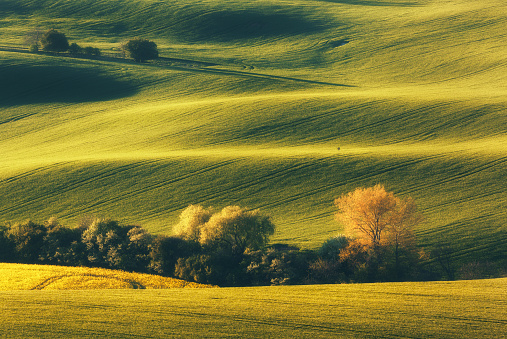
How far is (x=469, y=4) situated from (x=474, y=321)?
334ft

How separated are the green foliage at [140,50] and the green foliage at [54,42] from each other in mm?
12050

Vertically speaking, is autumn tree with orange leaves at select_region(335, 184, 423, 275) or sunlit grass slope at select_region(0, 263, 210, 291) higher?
autumn tree with orange leaves at select_region(335, 184, 423, 275)

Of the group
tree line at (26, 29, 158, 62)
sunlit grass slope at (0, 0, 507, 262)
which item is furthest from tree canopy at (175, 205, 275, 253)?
tree line at (26, 29, 158, 62)

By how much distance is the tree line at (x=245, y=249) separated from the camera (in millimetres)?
27984

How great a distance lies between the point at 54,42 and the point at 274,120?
54.7 m

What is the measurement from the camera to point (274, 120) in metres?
54.0

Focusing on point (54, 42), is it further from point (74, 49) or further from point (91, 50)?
point (91, 50)

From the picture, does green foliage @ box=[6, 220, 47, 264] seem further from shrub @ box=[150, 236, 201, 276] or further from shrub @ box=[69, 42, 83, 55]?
shrub @ box=[69, 42, 83, 55]

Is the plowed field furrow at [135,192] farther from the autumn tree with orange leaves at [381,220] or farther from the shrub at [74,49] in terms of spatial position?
the shrub at [74,49]

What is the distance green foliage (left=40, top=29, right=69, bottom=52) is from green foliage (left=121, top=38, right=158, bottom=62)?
39.5 ft

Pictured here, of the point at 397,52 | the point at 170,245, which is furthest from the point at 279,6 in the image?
the point at 170,245

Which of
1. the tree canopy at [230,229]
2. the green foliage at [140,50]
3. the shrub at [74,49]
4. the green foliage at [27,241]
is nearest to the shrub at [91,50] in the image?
the shrub at [74,49]

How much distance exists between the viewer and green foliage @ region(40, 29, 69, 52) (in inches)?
3371

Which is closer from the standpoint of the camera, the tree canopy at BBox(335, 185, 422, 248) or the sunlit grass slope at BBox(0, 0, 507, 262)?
the tree canopy at BBox(335, 185, 422, 248)
